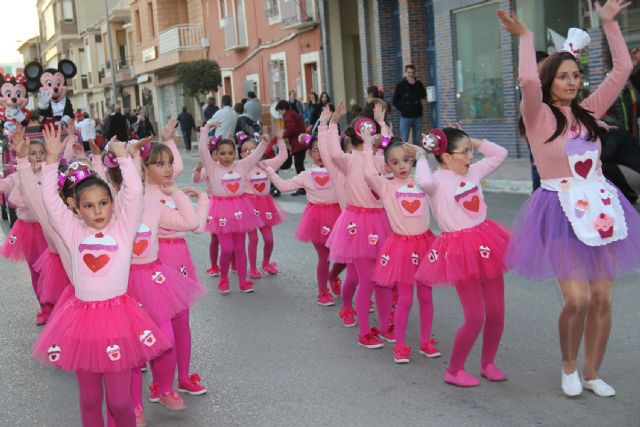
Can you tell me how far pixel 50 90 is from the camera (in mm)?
11453

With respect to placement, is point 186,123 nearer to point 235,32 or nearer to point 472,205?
point 235,32

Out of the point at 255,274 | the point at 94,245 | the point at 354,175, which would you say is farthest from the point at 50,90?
the point at 94,245

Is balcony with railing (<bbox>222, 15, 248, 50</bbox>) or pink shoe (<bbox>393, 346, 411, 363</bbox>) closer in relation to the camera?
pink shoe (<bbox>393, 346, 411, 363</bbox>)

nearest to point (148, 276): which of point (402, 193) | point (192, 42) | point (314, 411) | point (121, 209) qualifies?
point (121, 209)

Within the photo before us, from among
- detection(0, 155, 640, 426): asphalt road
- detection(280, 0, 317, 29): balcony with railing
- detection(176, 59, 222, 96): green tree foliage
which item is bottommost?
detection(0, 155, 640, 426): asphalt road

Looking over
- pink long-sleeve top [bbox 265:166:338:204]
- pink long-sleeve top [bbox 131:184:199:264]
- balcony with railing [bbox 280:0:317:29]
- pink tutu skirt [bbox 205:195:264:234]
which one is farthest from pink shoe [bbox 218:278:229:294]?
balcony with railing [bbox 280:0:317:29]

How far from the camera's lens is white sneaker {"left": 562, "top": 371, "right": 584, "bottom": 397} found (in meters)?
4.91

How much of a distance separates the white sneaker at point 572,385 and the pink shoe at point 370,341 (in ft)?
5.68

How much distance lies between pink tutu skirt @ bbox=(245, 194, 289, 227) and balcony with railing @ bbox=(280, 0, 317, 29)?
19133mm

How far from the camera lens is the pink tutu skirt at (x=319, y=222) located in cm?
793

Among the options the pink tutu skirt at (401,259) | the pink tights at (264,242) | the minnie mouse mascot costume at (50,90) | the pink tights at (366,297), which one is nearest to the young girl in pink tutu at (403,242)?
the pink tutu skirt at (401,259)

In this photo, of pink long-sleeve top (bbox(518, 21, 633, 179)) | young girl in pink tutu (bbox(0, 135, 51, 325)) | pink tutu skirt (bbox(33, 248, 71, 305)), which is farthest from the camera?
young girl in pink tutu (bbox(0, 135, 51, 325))

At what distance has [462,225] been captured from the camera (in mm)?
5371

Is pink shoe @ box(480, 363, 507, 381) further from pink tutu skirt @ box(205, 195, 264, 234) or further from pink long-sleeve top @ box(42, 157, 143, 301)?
pink tutu skirt @ box(205, 195, 264, 234)
